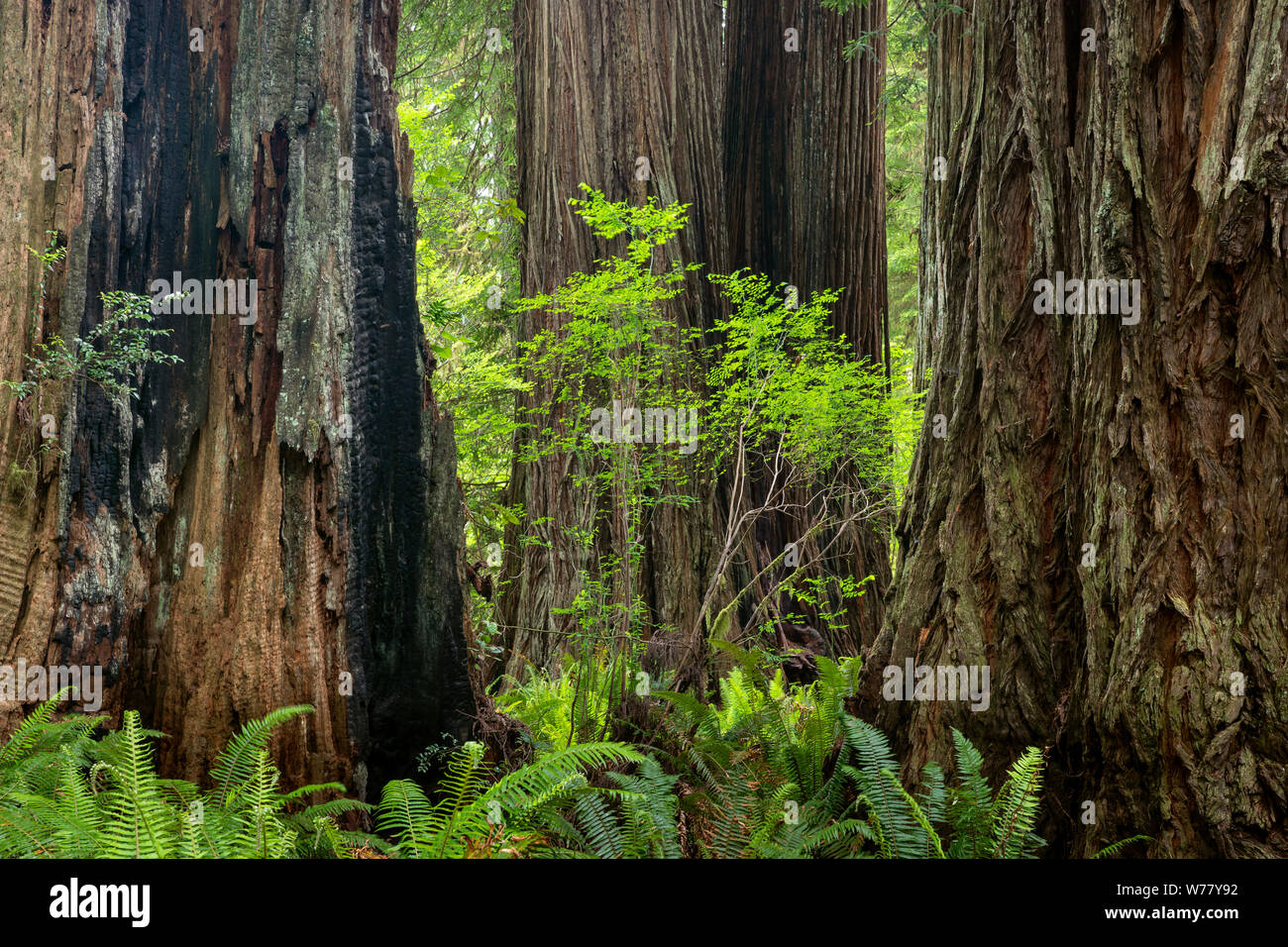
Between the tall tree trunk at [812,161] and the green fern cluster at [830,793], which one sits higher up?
the tall tree trunk at [812,161]

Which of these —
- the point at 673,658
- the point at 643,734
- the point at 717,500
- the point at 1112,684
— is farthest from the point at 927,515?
the point at 717,500

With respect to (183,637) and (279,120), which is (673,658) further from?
(279,120)

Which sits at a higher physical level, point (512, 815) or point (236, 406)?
point (236, 406)

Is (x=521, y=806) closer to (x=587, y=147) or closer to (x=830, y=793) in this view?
(x=830, y=793)

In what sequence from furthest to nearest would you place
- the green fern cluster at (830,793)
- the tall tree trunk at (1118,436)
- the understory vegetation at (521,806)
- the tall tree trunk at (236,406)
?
the tall tree trunk at (236,406), the green fern cluster at (830,793), the tall tree trunk at (1118,436), the understory vegetation at (521,806)

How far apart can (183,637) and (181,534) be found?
1.27ft

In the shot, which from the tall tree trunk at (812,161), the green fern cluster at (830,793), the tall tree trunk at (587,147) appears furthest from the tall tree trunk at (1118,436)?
the tall tree trunk at (812,161)

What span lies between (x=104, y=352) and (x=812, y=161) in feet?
20.4

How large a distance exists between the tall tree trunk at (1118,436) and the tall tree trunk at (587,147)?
3.24 m

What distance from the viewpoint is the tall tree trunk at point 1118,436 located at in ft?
8.91

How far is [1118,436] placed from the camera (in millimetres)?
3090

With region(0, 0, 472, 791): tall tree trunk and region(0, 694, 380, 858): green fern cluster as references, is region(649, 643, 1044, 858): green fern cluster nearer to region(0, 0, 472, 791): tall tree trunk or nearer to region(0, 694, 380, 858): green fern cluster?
region(0, 0, 472, 791): tall tree trunk

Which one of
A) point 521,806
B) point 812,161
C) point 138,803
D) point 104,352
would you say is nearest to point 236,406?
point 104,352

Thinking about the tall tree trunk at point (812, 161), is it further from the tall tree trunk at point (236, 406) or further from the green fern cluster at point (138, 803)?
the green fern cluster at point (138, 803)
